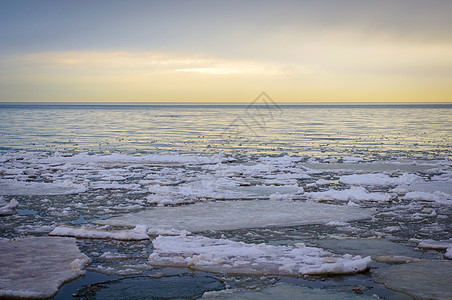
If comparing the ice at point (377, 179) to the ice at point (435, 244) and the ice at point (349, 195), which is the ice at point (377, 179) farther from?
the ice at point (435, 244)

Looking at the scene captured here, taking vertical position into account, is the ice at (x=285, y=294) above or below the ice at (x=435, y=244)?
below

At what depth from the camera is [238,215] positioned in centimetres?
886

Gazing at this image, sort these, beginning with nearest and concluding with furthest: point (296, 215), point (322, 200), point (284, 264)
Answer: point (284, 264) → point (296, 215) → point (322, 200)

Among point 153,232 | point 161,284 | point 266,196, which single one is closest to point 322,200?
point 266,196

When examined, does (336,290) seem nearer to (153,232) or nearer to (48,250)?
(153,232)

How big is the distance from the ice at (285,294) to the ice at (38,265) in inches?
73.8

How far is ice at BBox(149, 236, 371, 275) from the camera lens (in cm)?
575

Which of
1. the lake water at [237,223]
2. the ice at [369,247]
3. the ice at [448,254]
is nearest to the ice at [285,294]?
the lake water at [237,223]

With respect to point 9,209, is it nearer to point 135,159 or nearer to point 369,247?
point 369,247

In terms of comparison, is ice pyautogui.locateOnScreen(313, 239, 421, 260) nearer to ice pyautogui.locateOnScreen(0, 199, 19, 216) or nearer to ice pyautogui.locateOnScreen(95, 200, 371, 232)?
ice pyautogui.locateOnScreen(95, 200, 371, 232)

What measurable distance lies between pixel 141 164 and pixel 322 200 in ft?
28.1

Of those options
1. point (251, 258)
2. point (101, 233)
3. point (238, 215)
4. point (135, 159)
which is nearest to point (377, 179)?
point (238, 215)

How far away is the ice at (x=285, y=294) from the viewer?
4922mm

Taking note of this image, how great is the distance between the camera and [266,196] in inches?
429
